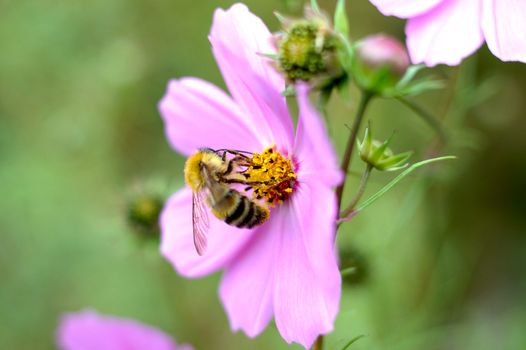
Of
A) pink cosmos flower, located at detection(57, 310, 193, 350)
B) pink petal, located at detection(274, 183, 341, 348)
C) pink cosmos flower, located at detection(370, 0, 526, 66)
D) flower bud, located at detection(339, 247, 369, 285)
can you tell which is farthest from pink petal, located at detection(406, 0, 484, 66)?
pink cosmos flower, located at detection(57, 310, 193, 350)

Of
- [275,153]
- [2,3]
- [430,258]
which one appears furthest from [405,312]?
[2,3]

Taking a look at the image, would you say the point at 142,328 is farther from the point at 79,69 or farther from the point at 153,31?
the point at 153,31

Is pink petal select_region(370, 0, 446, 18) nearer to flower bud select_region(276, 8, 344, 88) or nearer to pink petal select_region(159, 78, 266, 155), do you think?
flower bud select_region(276, 8, 344, 88)

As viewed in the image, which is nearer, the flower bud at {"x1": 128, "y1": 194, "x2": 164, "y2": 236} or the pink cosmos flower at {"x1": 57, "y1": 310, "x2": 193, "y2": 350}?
the pink cosmos flower at {"x1": 57, "y1": 310, "x2": 193, "y2": 350}

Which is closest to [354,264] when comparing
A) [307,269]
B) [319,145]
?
[307,269]

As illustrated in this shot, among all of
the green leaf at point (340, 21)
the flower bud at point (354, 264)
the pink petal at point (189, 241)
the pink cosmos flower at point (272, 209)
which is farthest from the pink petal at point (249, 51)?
the flower bud at point (354, 264)
